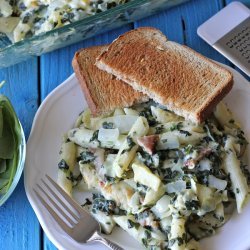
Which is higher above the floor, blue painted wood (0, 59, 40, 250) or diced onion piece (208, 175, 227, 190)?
diced onion piece (208, 175, 227, 190)

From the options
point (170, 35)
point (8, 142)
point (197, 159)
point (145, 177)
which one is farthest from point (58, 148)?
point (170, 35)

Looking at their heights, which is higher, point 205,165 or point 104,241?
point 205,165

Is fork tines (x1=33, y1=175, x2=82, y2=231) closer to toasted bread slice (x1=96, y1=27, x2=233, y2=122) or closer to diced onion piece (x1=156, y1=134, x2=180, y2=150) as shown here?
diced onion piece (x1=156, y1=134, x2=180, y2=150)

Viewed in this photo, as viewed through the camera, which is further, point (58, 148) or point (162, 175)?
point (58, 148)

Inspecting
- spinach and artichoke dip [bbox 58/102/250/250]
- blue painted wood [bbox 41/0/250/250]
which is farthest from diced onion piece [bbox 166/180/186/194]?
blue painted wood [bbox 41/0/250/250]

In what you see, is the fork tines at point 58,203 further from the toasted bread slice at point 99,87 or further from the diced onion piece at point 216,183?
the diced onion piece at point 216,183

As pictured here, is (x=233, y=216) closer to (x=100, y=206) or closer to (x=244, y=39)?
(x=100, y=206)

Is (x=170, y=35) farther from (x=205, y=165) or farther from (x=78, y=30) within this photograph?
(x=205, y=165)

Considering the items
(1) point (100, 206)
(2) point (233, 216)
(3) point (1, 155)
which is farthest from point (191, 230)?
(3) point (1, 155)
